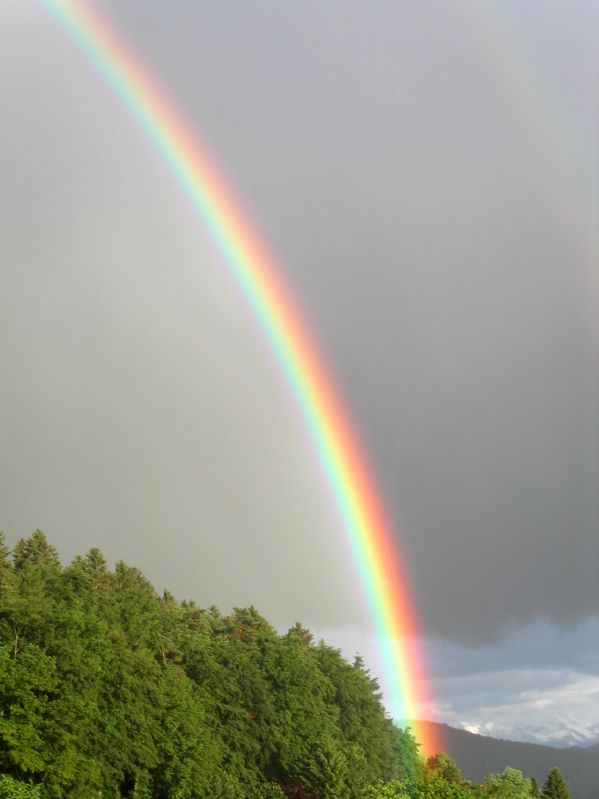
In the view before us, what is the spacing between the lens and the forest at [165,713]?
4878cm

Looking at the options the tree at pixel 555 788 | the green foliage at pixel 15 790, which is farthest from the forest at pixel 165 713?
the tree at pixel 555 788

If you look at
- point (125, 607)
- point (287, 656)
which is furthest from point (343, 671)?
point (125, 607)

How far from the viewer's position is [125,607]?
219 ft

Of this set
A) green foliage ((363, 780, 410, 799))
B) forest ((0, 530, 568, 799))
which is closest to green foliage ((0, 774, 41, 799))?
forest ((0, 530, 568, 799))

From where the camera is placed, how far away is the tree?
124 meters

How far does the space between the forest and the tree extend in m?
42.8

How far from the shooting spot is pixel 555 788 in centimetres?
12625

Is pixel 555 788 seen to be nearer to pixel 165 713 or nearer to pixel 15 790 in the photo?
pixel 165 713

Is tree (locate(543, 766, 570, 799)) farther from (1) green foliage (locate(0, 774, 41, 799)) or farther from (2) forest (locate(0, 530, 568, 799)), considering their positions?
(1) green foliage (locate(0, 774, 41, 799))

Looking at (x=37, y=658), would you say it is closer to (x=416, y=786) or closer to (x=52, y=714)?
(x=52, y=714)

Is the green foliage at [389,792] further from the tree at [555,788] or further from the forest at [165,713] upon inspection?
the tree at [555,788]

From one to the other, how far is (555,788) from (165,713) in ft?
280

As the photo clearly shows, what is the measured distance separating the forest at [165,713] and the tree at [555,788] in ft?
141

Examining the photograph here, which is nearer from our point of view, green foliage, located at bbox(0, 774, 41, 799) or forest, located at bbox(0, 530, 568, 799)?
green foliage, located at bbox(0, 774, 41, 799)
